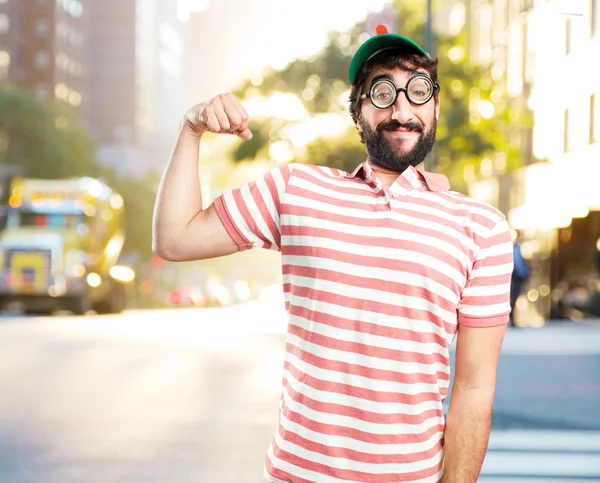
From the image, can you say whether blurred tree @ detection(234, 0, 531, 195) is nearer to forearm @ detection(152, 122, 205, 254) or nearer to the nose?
the nose

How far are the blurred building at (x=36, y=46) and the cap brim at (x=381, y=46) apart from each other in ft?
333

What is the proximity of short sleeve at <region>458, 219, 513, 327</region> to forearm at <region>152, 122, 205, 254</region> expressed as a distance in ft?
2.32

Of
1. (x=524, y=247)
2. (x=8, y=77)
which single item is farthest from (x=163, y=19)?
(x=524, y=247)

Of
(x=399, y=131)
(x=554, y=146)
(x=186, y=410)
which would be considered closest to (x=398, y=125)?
(x=399, y=131)

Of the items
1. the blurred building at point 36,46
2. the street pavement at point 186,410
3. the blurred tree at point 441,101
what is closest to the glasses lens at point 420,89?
the street pavement at point 186,410

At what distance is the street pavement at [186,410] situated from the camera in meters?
8.44

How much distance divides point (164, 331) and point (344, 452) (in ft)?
63.7

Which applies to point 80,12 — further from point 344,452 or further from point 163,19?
point 344,452

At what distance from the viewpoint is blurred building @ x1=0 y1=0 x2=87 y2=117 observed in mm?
102312

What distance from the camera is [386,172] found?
2.87 meters

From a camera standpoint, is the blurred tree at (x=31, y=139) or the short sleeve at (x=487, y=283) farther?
the blurred tree at (x=31, y=139)

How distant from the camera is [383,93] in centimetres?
291

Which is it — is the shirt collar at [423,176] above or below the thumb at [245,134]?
below

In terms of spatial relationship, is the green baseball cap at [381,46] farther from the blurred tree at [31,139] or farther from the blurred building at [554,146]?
the blurred tree at [31,139]
